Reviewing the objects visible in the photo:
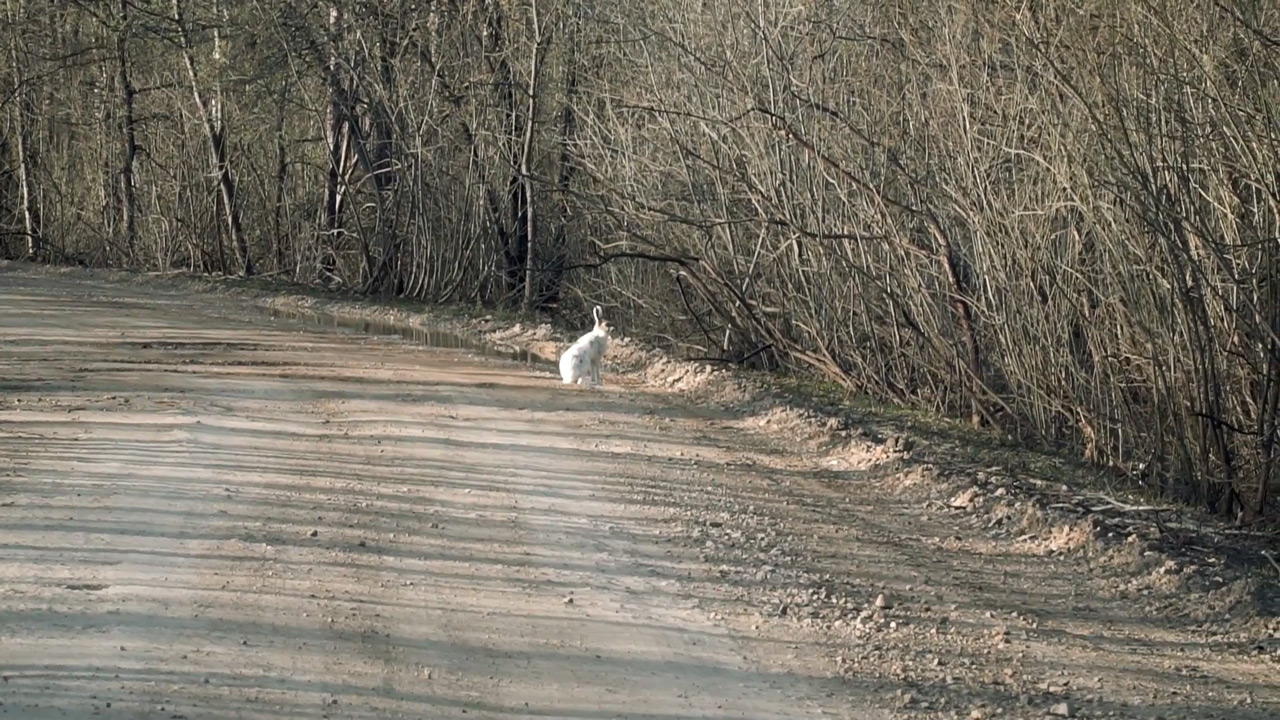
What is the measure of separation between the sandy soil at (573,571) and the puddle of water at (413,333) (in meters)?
4.05

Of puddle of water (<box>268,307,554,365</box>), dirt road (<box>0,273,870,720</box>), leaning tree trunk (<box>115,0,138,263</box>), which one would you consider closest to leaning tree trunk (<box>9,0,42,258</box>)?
leaning tree trunk (<box>115,0,138,263</box>)

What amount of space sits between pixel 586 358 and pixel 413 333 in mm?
5990

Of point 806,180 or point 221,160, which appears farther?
point 221,160

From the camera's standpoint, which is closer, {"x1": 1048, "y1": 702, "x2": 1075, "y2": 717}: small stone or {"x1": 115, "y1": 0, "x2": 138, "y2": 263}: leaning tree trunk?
{"x1": 1048, "y1": 702, "x2": 1075, "y2": 717}: small stone

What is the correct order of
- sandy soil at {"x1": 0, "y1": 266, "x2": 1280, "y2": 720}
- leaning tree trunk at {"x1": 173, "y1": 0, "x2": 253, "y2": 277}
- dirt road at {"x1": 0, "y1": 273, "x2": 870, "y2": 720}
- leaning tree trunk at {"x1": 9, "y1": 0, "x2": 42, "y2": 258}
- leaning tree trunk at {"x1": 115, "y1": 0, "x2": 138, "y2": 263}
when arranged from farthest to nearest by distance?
leaning tree trunk at {"x1": 9, "y1": 0, "x2": 42, "y2": 258} → leaning tree trunk at {"x1": 115, "y1": 0, "x2": 138, "y2": 263} → leaning tree trunk at {"x1": 173, "y1": 0, "x2": 253, "y2": 277} → sandy soil at {"x1": 0, "y1": 266, "x2": 1280, "y2": 720} → dirt road at {"x1": 0, "y1": 273, "x2": 870, "y2": 720}

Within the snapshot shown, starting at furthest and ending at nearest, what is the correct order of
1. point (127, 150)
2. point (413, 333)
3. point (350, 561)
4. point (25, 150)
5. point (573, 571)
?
point (25, 150) → point (127, 150) → point (413, 333) → point (573, 571) → point (350, 561)

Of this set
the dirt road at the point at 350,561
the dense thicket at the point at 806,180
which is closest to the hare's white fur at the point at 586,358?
the dirt road at the point at 350,561

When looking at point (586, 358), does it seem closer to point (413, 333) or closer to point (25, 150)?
point (413, 333)

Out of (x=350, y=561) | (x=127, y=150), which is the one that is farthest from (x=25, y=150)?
(x=350, y=561)

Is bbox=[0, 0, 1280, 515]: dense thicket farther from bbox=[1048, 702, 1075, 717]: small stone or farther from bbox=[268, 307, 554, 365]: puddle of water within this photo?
bbox=[1048, 702, 1075, 717]: small stone

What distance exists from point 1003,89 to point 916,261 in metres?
1.76

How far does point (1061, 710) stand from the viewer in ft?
20.5

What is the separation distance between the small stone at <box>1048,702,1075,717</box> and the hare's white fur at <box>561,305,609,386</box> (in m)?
8.69

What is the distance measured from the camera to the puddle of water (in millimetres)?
17812
